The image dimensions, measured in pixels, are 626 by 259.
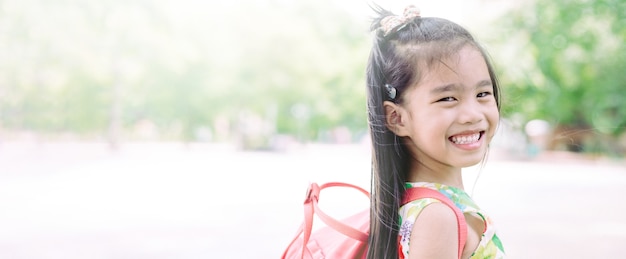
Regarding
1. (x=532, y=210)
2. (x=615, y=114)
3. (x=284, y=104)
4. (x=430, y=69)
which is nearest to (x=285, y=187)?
(x=532, y=210)

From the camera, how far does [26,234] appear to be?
12.5ft

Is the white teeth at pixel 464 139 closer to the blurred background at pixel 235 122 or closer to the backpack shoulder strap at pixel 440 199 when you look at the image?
the backpack shoulder strap at pixel 440 199

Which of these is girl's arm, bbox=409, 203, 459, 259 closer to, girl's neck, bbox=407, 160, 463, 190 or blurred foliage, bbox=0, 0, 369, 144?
girl's neck, bbox=407, 160, 463, 190

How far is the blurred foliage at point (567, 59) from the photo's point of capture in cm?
939

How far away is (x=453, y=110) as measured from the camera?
0.87 meters

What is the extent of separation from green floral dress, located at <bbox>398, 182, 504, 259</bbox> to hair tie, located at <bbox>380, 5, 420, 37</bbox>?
0.21 m

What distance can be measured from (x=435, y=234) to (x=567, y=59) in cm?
1106

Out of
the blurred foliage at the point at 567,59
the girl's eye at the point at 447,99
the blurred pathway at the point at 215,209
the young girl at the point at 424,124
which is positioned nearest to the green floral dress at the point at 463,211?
the young girl at the point at 424,124

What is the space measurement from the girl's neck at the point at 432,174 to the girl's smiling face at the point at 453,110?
2cm

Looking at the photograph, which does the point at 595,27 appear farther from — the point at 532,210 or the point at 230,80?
the point at 230,80

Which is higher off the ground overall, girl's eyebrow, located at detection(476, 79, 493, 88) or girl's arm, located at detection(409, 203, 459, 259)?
girl's eyebrow, located at detection(476, 79, 493, 88)

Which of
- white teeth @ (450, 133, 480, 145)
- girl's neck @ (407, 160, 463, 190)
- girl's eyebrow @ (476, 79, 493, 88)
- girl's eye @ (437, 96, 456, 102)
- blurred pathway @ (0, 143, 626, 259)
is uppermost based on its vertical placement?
girl's eyebrow @ (476, 79, 493, 88)

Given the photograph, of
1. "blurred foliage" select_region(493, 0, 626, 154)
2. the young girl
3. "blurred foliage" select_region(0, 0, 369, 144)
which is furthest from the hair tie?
"blurred foliage" select_region(0, 0, 369, 144)

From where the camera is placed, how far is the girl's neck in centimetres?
92
